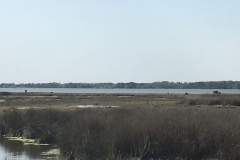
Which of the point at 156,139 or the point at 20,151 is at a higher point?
the point at 156,139

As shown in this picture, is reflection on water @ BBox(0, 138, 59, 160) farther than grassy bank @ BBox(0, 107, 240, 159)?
Yes

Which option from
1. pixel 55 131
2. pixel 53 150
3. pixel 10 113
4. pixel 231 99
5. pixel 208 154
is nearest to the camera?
pixel 208 154

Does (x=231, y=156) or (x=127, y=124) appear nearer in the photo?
(x=231, y=156)

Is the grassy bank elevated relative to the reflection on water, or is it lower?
elevated

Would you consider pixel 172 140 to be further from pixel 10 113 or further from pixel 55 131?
pixel 10 113

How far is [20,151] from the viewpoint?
2228 cm

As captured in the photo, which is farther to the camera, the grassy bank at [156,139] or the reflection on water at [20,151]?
the reflection on water at [20,151]

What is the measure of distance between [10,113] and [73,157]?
475 inches

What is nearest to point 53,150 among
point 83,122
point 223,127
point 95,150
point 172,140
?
point 83,122

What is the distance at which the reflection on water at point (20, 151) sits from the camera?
20250mm

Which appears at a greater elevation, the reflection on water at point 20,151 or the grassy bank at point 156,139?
the grassy bank at point 156,139

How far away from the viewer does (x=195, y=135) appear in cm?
1783

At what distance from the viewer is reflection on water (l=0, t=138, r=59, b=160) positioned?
20.2 meters

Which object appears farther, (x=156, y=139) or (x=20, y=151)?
(x=20, y=151)
